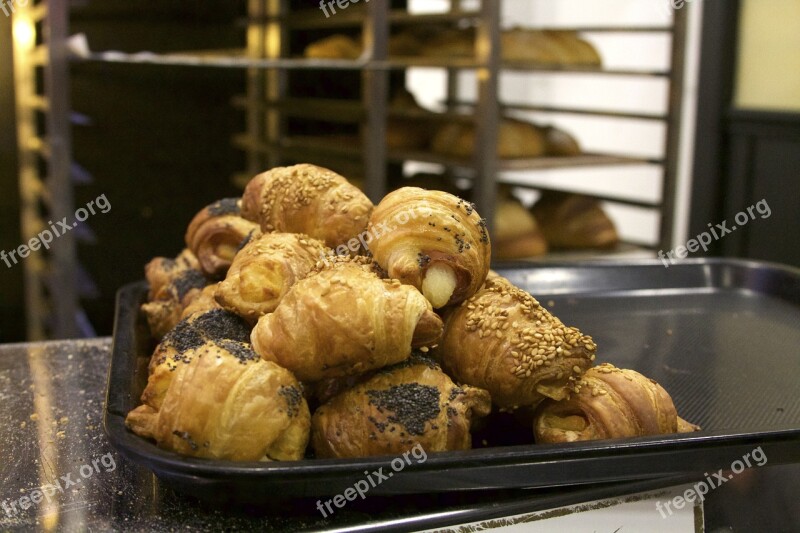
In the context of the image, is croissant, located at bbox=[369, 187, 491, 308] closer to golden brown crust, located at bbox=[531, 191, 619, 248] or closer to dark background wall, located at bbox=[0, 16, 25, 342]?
golden brown crust, located at bbox=[531, 191, 619, 248]

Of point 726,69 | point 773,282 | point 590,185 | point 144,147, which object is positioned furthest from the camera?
point 590,185

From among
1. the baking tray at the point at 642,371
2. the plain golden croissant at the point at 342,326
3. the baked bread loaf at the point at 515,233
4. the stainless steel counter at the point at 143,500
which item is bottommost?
the baked bread loaf at the point at 515,233

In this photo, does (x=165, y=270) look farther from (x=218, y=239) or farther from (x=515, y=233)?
(x=515, y=233)

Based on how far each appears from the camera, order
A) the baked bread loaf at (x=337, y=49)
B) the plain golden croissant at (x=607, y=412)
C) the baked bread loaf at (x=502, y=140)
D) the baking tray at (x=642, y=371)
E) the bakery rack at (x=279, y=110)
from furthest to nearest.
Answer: the baked bread loaf at (x=337, y=49), the baked bread loaf at (x=502, y=140), the bakery rack at (x=279, y=110), the plain golden croissant at (x=607, y=412), the baking tray at (x=642, y=371)

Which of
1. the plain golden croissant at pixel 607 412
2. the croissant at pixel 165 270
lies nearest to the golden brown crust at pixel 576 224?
the croissant at pixel 165 270

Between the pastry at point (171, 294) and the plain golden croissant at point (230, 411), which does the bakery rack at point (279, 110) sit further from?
the plain golden croissant at point (230, 411)

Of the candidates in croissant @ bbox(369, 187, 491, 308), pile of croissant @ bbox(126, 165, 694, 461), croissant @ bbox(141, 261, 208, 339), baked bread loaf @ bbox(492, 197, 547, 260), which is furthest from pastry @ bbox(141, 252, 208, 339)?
baked bread loaf @ bbox(492, 197, 547, 260)

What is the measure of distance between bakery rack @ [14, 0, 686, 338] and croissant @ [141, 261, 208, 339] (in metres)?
1.39

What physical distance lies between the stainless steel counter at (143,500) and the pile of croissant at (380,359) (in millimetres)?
68

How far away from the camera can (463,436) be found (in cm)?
95

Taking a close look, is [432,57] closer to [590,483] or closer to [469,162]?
[469,162]

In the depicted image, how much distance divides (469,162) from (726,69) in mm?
1529

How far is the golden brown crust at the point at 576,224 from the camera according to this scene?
349 centimetres

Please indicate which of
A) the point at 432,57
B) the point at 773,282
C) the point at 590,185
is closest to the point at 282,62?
the point at 432,57
